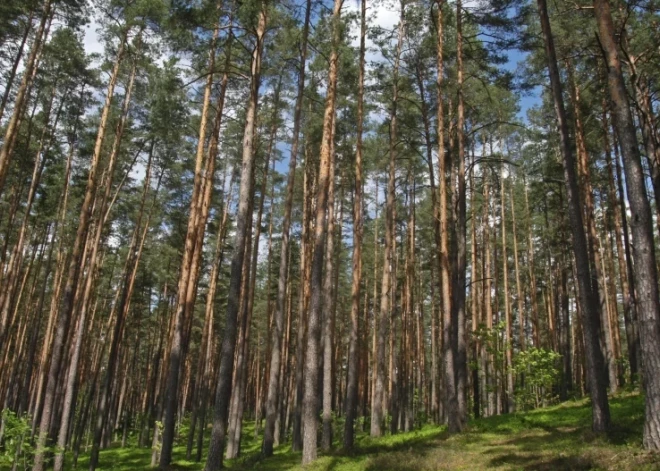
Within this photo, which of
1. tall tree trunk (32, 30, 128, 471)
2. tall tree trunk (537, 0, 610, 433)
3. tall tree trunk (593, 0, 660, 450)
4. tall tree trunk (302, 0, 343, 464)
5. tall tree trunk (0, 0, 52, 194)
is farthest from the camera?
tall tree trunk (0, 0, 52, 194)

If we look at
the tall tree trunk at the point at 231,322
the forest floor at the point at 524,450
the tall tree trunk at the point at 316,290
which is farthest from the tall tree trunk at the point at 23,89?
the forest floor at the point at 524,450

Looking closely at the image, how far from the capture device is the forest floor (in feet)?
24.2

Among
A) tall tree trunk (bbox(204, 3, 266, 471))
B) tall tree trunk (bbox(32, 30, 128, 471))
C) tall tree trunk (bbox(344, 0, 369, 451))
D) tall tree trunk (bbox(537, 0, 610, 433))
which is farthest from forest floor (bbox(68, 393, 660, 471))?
tall tree trunk (bbox(32, 30, 128, 471))

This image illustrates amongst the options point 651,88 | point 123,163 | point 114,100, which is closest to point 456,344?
point 651,88

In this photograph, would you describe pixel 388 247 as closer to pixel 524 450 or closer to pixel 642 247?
pixel 524 450

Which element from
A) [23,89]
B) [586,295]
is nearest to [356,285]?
[586,295]

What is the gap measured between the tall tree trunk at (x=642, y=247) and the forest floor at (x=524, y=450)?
2.84 ft

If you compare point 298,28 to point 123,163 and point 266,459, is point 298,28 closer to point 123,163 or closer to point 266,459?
point 123,163

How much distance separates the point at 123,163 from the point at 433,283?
21.6 metres

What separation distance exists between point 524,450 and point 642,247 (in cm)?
488

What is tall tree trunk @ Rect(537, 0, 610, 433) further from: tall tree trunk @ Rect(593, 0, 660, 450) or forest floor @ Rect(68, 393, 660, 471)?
tall tree trunk @ Rect(593, 0, 660, 450)

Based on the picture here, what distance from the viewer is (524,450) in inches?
384

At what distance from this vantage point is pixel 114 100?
1808 cm

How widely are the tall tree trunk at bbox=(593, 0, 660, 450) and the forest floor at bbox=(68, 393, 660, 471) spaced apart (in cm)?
86
